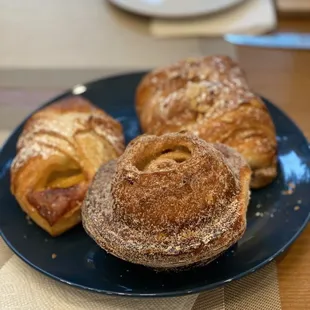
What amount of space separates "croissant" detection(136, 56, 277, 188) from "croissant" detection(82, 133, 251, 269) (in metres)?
0.17

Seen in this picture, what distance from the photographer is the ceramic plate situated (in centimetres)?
137

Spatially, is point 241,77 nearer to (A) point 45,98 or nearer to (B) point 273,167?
(B) point 273,167

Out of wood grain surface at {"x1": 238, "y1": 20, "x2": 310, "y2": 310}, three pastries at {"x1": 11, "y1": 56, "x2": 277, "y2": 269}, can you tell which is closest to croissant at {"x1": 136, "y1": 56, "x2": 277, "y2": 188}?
three pastries at {"x1": 11, "y1": 56, "x2": 277, "y2": 269}

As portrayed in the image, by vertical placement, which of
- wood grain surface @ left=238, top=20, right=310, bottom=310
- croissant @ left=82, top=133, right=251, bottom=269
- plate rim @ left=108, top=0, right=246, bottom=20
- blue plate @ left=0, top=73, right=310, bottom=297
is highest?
plate rim @ left=108, top=0, right=246, bottom=20

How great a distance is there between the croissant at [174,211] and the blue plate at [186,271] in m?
0.04

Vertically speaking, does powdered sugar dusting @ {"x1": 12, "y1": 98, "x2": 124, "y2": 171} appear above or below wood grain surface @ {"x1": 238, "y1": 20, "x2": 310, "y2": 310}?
above

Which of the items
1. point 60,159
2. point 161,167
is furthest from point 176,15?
point 161,167

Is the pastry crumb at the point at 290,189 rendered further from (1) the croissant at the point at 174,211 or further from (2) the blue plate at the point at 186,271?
(1) the croissant at the point at 174,211

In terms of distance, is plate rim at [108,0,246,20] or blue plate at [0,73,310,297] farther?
plate rim at [108,0,246,20]

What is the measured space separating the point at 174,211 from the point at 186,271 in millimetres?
105

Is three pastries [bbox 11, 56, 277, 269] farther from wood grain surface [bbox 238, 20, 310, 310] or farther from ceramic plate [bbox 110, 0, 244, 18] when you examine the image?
ceramic plate [bbox 110, 0, 244, 18]

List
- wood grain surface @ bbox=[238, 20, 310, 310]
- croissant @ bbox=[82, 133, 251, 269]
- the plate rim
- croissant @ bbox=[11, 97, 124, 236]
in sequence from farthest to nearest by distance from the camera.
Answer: the plate rim
wood grain surface @ bbox=[238, 20, 310, 310]
croissant @ bbox=[11, 97, 124, 236]
croissant @ bbox=[82, 133, 251, 269]

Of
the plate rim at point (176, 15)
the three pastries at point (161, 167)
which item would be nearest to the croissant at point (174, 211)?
the three pastries at point (161, 167)

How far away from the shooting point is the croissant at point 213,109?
903 millimetres
